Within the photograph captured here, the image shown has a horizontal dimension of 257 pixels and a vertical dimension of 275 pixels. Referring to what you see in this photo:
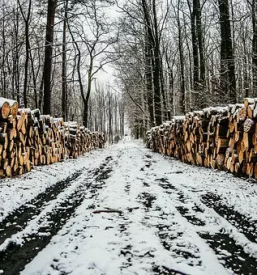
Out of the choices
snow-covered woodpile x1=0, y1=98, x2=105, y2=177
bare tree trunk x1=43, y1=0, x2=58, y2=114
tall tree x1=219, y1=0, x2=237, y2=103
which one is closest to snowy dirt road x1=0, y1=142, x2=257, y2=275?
snow-covered woodpile x1=0, y1=98, x2=105, y2=177

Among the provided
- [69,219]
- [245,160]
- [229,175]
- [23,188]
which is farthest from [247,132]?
[23,188]

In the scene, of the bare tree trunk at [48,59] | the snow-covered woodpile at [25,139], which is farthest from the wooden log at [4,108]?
the bare tree trunk at [48,59]

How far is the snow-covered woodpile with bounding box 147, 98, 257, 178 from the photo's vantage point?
6.22 meters

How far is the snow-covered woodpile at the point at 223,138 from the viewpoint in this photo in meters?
6.22

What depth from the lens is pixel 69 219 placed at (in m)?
3.85

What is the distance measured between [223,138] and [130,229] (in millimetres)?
5036

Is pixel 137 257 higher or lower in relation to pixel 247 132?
lower

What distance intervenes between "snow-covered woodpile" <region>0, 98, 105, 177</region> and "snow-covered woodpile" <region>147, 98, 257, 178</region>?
4940 millimetres

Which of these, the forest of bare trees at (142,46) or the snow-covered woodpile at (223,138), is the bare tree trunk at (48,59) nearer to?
the forest of bare trees at (142,46)

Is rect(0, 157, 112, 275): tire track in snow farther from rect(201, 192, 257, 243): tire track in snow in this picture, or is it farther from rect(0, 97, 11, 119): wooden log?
rect(0, 97, 11, 119): wooden log

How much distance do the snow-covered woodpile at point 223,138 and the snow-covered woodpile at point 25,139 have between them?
494 cm

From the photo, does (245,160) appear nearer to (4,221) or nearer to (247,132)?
(247,132)

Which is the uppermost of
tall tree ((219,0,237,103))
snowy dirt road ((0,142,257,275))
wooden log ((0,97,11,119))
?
tall tree ((219,0,237,103))

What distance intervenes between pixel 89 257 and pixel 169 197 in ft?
8.32
